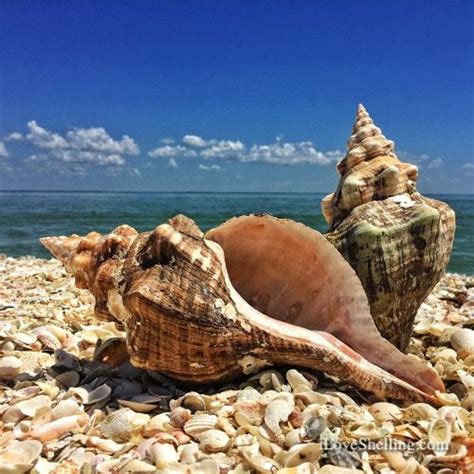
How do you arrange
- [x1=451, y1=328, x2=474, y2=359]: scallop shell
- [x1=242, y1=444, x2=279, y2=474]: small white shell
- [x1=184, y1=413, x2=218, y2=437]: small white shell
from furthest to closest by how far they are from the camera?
1. [x1=451, y1=328, x2=474, y2=359]: scallop shell
2. [x1=184, y1=413, x2=218, y2=437]: small white shell
3. [x1=242, y1=444, x2=279, y2=474]: small white shell

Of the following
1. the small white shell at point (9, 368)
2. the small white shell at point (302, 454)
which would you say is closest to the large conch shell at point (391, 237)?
the small white shell at point (302, 454)

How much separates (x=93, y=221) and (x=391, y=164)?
64.5 ft

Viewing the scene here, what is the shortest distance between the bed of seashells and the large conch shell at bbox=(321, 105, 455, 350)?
0.40 metres

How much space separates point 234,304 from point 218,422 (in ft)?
1.91

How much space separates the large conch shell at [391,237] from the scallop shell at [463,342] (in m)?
0.30

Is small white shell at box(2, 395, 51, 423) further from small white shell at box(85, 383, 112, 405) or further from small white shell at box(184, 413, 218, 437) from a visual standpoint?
small white shell at box(184, 413, 218, 437)

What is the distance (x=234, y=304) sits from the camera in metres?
2.52

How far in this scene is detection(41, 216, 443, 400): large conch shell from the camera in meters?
2.41

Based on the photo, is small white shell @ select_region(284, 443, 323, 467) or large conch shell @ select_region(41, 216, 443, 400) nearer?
small white shell @ select_region(284, 443, 323, 467)

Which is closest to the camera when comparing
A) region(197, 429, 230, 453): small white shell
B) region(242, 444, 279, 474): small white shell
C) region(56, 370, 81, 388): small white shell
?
region(242, 444, 279, 474): small white shell

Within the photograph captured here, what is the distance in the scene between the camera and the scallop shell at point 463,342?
9.84 feet

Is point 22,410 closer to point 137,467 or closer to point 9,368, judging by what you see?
point 9,368

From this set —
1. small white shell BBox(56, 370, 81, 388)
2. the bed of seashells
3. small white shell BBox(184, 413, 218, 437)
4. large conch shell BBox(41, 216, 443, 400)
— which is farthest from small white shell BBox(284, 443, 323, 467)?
small white shell BBox(56, 370, 81, 388)

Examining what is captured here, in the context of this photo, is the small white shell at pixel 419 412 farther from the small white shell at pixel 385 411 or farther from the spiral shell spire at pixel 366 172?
the spiral shell spire at pixel 366 172
